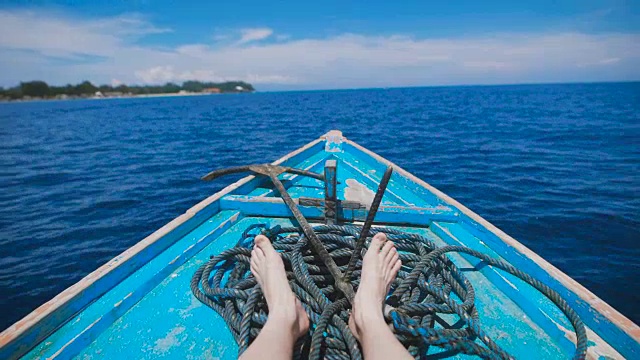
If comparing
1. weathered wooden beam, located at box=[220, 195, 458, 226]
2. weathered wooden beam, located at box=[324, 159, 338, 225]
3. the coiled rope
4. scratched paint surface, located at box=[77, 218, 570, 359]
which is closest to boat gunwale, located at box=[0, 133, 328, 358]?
scratched paint surface, located at box=[77, 218, 570, 359]

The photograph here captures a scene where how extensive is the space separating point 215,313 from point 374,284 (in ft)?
3.37

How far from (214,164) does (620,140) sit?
18.7 meters

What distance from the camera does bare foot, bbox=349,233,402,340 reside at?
1.58m

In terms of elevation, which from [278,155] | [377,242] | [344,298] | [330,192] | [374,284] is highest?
[330,192]

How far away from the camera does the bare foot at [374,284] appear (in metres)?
1.58

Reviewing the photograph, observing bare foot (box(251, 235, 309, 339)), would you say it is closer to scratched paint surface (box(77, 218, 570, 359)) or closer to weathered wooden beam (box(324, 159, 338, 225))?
scratched paint surface (box(77, 218, 570, 359))

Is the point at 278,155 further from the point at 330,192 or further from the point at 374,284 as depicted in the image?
the point at 374,284

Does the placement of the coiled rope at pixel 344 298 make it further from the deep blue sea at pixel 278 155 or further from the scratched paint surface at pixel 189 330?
the deep blue sea at pixel 278 155

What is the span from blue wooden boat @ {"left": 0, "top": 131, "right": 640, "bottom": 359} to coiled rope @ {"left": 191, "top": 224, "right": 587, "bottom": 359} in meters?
0.05

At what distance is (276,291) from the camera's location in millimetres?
1768

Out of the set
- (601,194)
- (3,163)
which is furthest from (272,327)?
(3,163)

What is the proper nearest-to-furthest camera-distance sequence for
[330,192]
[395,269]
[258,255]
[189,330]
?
[189,330] → [395,269] → [258,255] → [330,192]

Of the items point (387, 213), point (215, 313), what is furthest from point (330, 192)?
point (215, 313)

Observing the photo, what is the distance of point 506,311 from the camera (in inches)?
Result: 76.8
